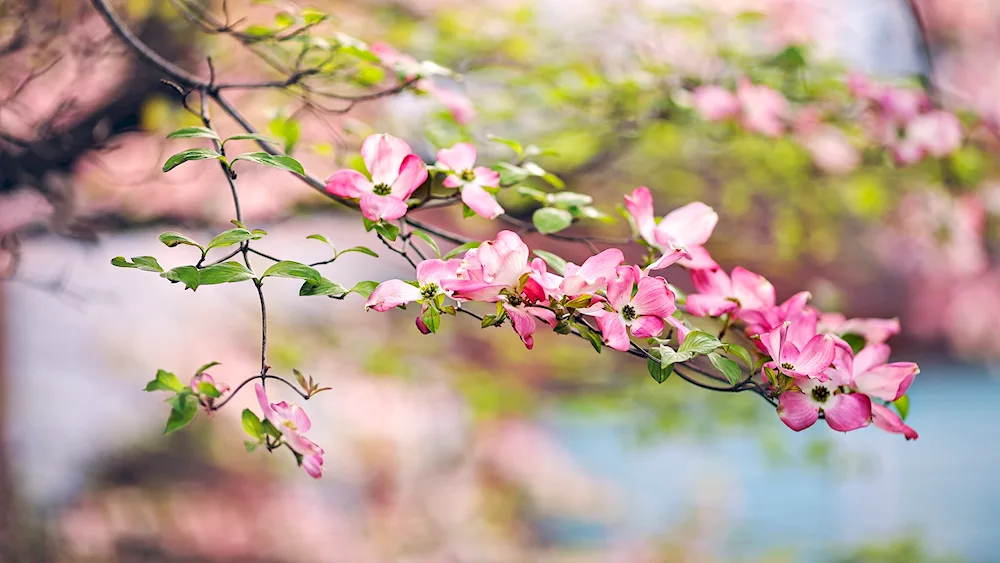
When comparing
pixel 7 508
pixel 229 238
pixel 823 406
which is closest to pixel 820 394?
pixel 823 406

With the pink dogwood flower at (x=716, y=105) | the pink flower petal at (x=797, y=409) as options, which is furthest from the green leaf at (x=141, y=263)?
the pink dogwood flower at (x=716, y=105)

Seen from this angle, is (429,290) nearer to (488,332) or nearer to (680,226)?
(680,226)

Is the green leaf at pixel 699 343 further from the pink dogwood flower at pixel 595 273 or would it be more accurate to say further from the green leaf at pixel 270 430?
the green leaf at pixel 270 430

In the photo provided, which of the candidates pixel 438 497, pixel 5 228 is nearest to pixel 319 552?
pixel 438 497

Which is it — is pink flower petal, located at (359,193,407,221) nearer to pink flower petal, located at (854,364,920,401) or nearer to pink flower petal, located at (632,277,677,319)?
pink flower petal, located at (632,277,677,319)

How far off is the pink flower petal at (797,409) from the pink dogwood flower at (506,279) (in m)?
0.13

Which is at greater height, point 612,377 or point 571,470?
point 612,377

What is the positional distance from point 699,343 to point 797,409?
7 cm

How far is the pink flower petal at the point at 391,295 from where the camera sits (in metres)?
0.36

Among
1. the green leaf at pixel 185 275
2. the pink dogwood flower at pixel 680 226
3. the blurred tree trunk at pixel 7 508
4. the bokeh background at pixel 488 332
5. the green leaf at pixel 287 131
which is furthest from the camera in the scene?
the blurred tree trunk at pixel 7 508

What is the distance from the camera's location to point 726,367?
377mm

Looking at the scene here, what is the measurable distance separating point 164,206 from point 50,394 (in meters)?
1.84

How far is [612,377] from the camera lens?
5.28 feet

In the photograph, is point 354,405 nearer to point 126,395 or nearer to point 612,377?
point 126,395
